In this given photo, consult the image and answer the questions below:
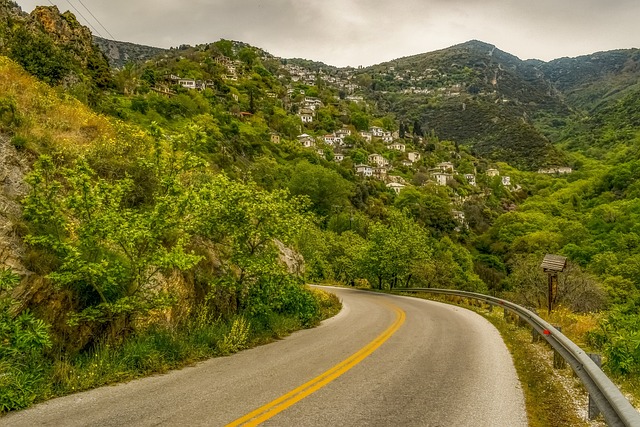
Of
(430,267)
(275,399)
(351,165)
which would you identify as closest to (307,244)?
(430,267)

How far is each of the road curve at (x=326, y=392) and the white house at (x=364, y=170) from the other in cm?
11056

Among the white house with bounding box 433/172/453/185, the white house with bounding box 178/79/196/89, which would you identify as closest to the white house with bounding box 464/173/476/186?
the white house with bounding box 433/172/453/185

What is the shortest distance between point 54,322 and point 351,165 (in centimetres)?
11341

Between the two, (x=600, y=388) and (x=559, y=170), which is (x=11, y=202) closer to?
(x=600, y=388)

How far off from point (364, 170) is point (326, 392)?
116259 mm

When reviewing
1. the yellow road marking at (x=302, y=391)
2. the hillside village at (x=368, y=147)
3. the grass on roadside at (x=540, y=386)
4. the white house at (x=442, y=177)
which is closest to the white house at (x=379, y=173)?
the hillside village at (x=368, y=147)

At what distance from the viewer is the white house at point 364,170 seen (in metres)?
120

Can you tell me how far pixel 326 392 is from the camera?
625 centimetres

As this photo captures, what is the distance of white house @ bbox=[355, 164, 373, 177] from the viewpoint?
4721 inches

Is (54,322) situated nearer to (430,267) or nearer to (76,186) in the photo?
(76,186)

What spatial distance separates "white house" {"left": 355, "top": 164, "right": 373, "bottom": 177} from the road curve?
110558 millimetres

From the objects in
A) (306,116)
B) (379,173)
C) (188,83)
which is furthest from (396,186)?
(188,83)

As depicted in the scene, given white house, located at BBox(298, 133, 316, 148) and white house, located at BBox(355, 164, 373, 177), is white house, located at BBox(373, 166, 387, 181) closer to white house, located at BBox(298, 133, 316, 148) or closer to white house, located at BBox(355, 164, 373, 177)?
white house, located at BBox(355, 164, 373, 177)

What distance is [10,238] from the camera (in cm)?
739
